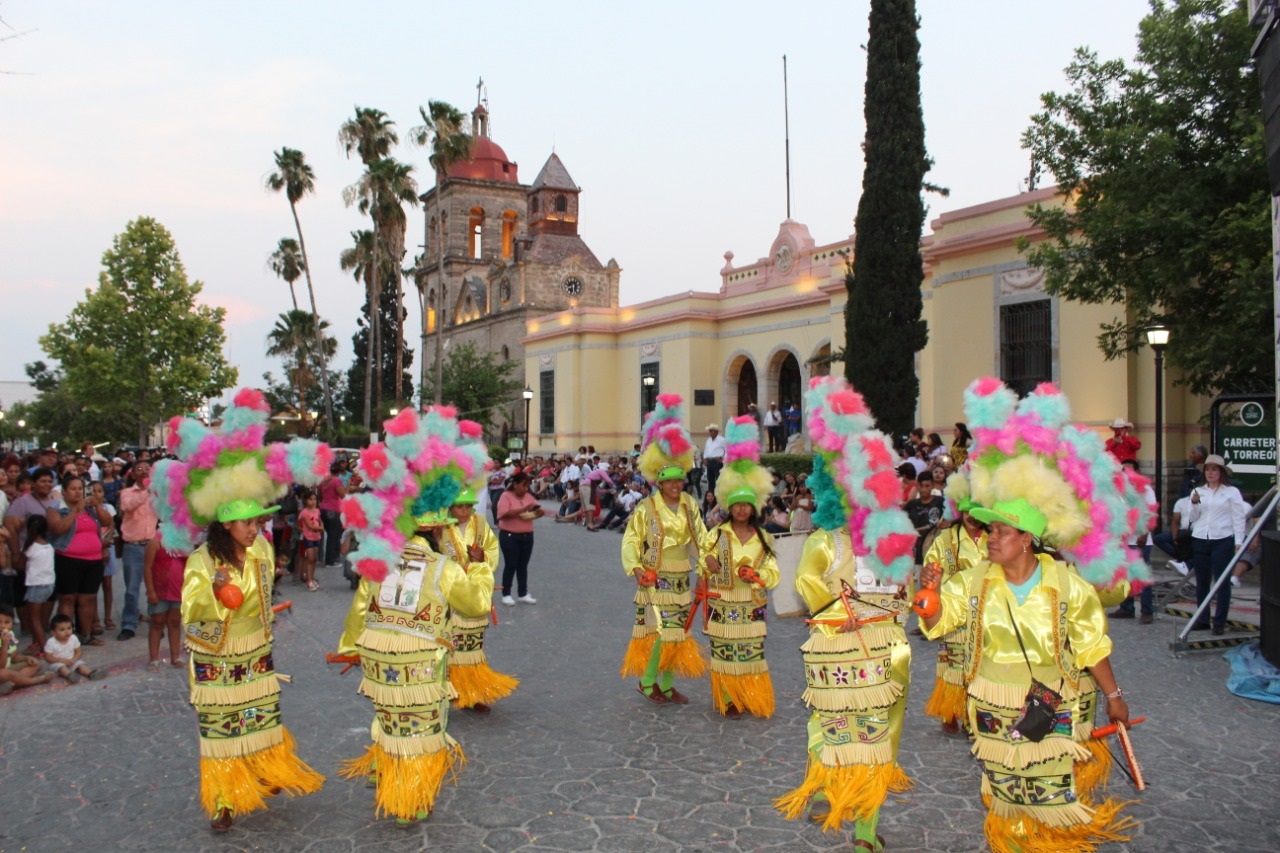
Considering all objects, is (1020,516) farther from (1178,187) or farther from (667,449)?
(1178,187)

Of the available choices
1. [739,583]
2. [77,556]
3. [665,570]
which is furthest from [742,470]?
[77,556]

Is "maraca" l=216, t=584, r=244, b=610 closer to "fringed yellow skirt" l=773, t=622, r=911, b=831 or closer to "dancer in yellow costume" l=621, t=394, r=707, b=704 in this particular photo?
"fringed yellow skirt" l=773, t=622, r=911, b=831

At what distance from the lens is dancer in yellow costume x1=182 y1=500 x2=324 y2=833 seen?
5.09 m

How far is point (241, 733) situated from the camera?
16.9 ft

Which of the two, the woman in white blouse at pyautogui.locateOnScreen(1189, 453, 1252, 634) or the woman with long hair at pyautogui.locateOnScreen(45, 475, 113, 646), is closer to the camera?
the woman in white blouse at pyautogui.locateOnScreen(1189, 453, 1252, 634)

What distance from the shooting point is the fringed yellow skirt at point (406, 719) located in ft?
16.3

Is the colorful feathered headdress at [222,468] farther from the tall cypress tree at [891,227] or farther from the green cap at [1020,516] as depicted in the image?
the tall cypress tree at [891,227]

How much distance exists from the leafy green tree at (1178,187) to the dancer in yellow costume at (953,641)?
7743 mm

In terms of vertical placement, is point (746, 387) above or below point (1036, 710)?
above

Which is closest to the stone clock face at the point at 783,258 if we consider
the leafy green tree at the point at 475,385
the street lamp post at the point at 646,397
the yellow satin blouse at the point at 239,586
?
the street lamp post at the point at 646,397

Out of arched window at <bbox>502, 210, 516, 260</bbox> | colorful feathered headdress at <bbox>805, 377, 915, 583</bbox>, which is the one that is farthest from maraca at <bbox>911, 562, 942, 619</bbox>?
arched window at <bbox>502, 210, 516, 260</bbox>

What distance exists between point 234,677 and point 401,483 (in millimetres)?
1315

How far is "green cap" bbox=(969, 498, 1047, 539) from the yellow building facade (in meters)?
12.1

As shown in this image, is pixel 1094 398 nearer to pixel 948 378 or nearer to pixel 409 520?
pixel 948 378
